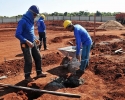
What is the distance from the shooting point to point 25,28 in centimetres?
641

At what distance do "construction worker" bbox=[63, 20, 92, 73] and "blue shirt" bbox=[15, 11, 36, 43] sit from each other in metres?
1.12

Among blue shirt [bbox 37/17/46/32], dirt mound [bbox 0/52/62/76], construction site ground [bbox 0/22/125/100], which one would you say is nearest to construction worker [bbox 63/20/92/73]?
construction site ground [bbox 0/22/125/100]

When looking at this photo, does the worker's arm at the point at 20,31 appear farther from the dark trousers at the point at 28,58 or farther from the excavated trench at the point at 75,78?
the excavated trench at the point at 75,78

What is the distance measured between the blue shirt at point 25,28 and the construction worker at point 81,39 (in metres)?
1.12

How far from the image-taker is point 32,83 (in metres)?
6.64

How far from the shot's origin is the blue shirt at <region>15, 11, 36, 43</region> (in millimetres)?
6242

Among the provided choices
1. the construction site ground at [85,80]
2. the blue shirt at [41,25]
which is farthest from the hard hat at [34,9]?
the blue shirt at [41,25]

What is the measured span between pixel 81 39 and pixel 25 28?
6.86 feet

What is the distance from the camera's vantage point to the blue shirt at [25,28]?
246 inches

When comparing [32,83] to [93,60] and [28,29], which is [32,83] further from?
[93,60]

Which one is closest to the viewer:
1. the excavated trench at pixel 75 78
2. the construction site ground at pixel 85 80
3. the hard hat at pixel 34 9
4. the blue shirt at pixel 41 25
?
the construction site ground at pixel 85 80

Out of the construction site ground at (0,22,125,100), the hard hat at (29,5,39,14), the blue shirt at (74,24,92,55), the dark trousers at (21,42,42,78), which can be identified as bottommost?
the construction site ground at (0,22,125,100)

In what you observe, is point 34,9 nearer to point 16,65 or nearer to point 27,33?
point 27,33

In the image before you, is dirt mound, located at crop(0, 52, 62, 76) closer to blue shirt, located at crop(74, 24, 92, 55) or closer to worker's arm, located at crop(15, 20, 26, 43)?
worker's arm, located at crop(15, 20, 26, 43)
